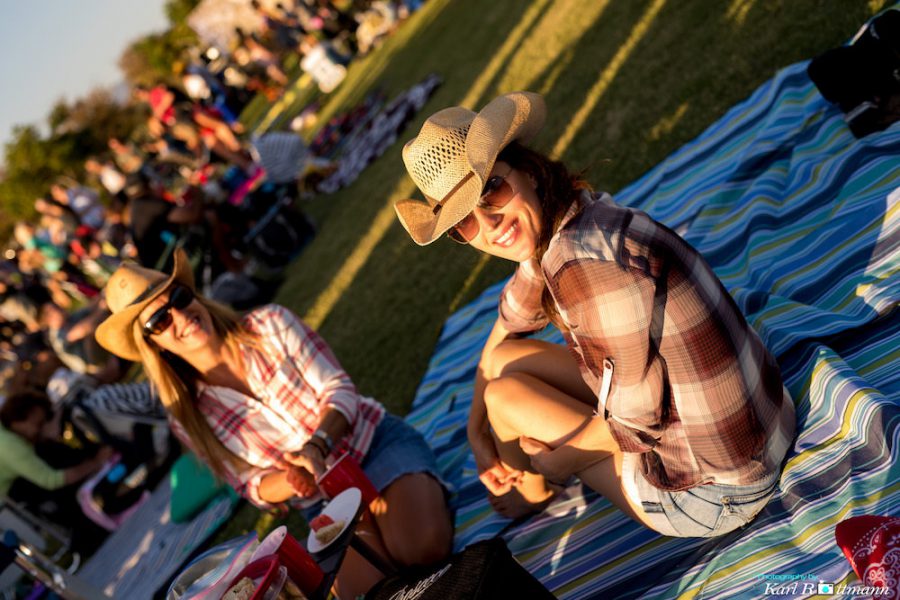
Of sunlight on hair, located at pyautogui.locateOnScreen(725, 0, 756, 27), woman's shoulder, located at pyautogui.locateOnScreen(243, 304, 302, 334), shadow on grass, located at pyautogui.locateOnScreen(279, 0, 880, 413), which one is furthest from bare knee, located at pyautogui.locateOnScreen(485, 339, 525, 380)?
sunlight on hair, located at pyautogui.locateOnScreen(725, 0, 756, 27)

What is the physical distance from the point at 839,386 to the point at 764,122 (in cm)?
233

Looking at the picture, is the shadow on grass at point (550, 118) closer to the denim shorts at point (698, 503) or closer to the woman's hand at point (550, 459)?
the woman's hand at point (550, 459)

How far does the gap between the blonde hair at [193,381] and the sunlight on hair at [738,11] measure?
4.58 metres

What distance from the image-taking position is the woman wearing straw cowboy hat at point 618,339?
1.90 m

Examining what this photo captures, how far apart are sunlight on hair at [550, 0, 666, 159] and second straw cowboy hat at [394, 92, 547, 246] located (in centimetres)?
390

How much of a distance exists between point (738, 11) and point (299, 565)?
213 inches

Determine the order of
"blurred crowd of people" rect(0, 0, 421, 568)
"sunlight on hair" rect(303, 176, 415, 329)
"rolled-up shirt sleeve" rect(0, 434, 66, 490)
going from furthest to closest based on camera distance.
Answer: "sunlight on hair" rect(303, 176, 415, 329) → "blurred crowd of people" rect(0, 0, 421, 568) → "rolled-up shirt sleeve" rect(0, 434, 66, 490)

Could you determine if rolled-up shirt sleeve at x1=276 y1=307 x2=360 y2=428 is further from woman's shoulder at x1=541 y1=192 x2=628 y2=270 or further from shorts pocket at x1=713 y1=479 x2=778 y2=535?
shorts pocket at x1=713 y1=479 x2=778 y2=535

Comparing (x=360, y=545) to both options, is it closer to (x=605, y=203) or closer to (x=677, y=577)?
(x=677, y=577)

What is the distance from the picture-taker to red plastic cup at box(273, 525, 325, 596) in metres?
2.28

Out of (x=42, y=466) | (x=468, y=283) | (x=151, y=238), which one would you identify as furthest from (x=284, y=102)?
(x=468, y=283)

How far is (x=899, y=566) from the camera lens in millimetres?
1732

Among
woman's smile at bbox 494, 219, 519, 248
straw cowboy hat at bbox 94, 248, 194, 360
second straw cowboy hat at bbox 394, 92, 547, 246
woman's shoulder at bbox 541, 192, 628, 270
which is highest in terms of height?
straw cowboy hat at bbox 94, 248, 194, 360

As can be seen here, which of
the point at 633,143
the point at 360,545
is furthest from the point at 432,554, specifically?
the point at 633,143
